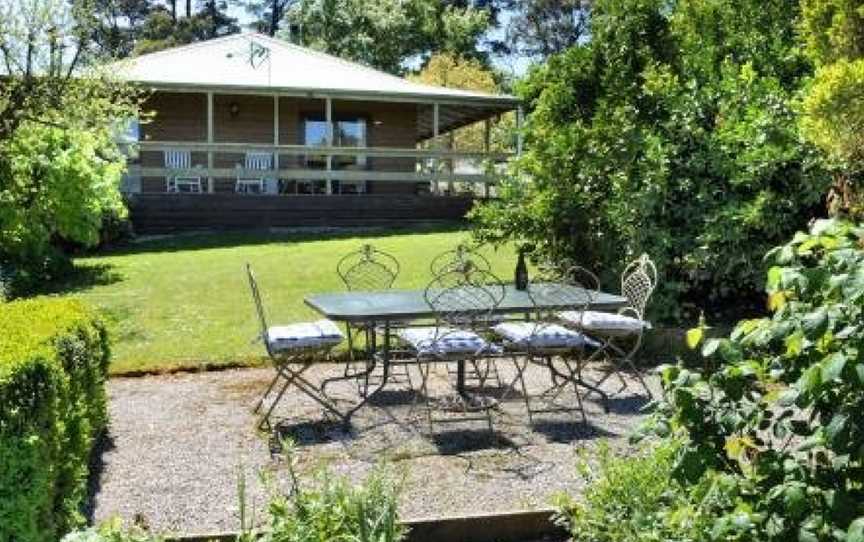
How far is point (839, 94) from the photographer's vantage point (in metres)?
7.45

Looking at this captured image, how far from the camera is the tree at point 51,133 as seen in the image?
11422 mm

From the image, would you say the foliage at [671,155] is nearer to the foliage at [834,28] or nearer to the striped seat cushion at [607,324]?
the foliage at [834,28]

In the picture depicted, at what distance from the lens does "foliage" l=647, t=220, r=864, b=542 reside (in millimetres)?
2443

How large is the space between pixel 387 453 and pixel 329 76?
1763 cm

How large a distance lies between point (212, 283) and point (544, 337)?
6.82m

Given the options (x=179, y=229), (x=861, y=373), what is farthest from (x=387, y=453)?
(x=179, y=229)

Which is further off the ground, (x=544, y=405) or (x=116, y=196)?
(x=116, y=196)

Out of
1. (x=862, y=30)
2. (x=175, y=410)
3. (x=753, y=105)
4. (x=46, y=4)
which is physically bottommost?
(x=175, y=410)

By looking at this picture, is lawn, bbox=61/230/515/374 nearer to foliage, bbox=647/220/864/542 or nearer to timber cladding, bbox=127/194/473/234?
timber cladding, bbox=127/194/473/234

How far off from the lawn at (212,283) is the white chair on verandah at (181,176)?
2.04 metres

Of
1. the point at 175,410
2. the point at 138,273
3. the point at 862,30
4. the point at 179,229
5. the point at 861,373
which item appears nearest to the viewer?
the point at 861,373

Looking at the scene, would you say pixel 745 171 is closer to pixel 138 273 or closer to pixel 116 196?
pixel 138 273

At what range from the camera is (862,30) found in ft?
27.9

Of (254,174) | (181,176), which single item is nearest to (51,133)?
(181,176)
